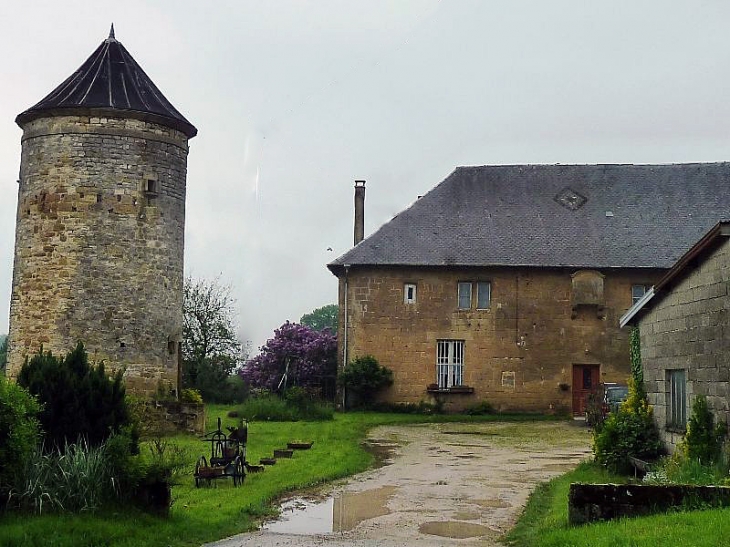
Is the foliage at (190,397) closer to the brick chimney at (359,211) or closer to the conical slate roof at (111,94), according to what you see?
the conical slate roof at (111,94)

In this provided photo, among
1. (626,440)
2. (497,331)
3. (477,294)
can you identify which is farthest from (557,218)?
(626,440)

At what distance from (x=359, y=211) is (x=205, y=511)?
25993mm

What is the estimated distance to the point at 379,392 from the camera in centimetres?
3134

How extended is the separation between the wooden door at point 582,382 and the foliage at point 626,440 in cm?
1563

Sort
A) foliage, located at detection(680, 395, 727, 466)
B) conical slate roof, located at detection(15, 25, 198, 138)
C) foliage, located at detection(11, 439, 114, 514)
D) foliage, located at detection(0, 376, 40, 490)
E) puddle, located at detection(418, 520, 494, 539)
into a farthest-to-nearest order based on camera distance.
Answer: conical slate roof, located at detection(15, 25, 198, 138) → foliage, located at detection(680, 395, 727, 466) → puddle, located at detection(418, 520, 494, 539) → foliage, located at detection(11, 439, 114, 514) → foliage, located at detection(0, 376, 40, 490)

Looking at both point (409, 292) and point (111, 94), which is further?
point (409, 292)

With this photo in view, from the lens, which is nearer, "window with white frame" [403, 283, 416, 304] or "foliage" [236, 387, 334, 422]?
"foliage" [236, 387, 334, 422]

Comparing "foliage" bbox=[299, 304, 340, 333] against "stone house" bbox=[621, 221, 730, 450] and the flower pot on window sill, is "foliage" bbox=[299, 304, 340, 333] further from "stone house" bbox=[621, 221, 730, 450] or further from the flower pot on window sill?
"stone house" bbox=[621, 221, 730, 450]

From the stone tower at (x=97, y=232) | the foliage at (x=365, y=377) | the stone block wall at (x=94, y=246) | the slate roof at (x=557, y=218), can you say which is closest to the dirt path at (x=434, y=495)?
the stone tower at (x=97, y=232)

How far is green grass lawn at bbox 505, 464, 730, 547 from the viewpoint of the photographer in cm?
817

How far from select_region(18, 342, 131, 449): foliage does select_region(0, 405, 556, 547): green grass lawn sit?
1.38 metres

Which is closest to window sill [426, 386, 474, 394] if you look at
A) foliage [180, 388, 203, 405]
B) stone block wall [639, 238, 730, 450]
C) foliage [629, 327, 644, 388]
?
foliage [180, 388, 203, 405]

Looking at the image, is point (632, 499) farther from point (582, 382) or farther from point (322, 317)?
point (322, 317)

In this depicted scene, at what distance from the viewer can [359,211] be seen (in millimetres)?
36594
